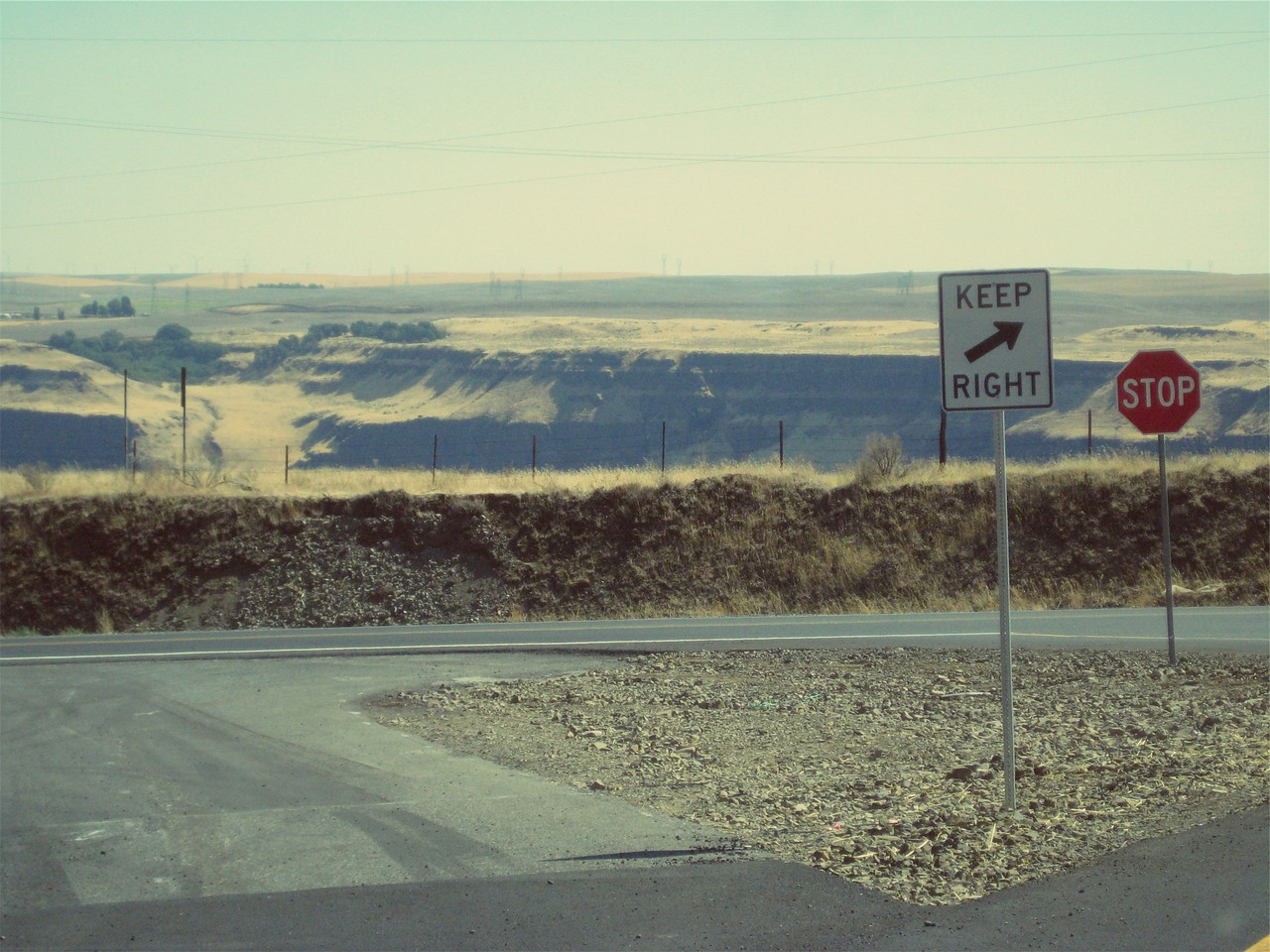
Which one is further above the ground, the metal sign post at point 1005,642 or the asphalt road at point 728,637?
the metal sign post at point 1005,642

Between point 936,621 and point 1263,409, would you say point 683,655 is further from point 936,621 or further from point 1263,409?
point 1263,409

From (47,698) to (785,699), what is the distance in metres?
7.95

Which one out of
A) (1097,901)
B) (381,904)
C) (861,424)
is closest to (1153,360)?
(1097,901)

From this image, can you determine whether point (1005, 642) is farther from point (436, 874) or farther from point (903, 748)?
point (436, 874)

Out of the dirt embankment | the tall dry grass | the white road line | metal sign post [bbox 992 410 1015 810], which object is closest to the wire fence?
the tall dry grass

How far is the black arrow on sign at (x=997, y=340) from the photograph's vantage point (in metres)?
7.63

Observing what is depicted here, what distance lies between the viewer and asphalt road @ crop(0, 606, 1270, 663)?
17.8m

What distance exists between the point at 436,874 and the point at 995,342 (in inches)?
180

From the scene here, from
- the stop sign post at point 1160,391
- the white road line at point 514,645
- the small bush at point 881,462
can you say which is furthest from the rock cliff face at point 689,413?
the stop sign post at point 1160,391

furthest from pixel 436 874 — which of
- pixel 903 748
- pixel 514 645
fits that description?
pixel 514 645

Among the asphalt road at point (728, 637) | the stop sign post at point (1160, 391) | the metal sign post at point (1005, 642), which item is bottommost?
the asphalt road at point (728, 637)

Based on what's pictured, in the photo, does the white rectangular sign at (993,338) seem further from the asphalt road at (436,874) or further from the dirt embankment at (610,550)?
the dirt embankment at (610,550)

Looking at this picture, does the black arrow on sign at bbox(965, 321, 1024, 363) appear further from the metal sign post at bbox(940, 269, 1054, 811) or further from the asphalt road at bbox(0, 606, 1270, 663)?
the asphalt road at bbox(0, 606, 1270, 663)

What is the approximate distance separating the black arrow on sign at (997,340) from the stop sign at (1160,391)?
917cm
